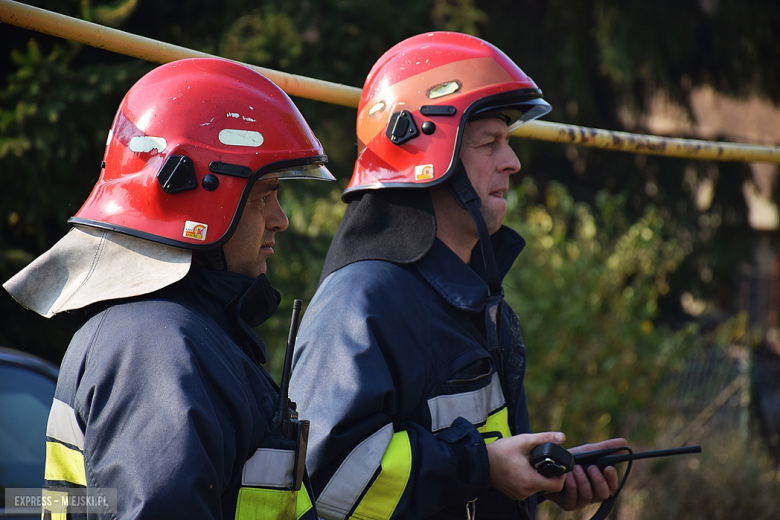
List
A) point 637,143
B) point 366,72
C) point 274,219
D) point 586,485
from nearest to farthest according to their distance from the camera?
point 274,219
point 586,485
point 637,143
point 366,72

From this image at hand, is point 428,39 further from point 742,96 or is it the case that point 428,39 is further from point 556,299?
point 742,96

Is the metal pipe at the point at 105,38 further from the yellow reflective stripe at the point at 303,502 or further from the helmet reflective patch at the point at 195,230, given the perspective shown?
the yellow reflective stripe at the point at 303,502

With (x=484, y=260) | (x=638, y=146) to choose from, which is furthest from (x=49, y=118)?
(x=638, y=146)

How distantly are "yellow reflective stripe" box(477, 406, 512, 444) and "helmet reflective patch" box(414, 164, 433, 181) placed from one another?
2.51 ft

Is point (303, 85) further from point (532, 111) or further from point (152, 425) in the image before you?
point (152, 425)

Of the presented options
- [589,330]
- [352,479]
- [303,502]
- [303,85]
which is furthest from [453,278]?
[589,330]

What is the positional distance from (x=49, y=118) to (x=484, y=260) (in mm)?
2579

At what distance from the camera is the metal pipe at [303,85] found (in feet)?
6.44

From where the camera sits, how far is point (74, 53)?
4.07 metres

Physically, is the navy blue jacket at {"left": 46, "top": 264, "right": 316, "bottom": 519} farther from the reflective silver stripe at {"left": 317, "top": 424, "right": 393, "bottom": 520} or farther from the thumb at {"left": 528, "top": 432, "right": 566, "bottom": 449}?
the thumb at {"left": 528, "top": 432, "right": 566, "bottom": 449}

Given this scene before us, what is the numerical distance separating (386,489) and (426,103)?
4.00ft

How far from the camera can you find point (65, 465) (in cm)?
146

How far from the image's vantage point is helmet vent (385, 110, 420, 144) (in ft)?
8.09

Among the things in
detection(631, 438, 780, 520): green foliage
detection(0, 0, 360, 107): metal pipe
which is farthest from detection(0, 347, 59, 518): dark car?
detection(631, 438, 780, 520): green foliage
